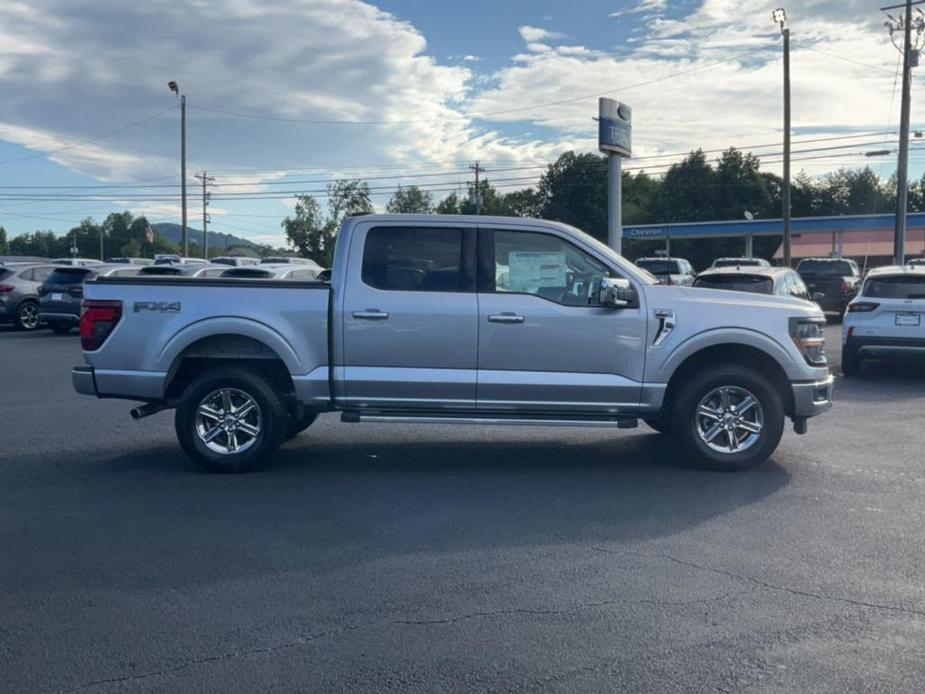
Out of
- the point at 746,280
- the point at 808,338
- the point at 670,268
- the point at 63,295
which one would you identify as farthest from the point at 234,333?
the point at 670,268

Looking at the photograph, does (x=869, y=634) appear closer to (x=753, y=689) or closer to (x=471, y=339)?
(x=753, y=689)

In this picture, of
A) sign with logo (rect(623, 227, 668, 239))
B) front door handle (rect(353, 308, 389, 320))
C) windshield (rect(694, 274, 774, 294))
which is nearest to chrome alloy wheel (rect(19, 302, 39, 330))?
windshield (rect(694, 274, 774, 294))

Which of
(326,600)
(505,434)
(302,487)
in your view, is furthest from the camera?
(505,434)

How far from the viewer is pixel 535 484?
7.32 metres

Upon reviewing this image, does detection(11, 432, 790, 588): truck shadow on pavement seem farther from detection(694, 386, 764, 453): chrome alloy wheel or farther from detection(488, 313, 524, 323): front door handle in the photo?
detection(488, 313, 524, 323): front door handle

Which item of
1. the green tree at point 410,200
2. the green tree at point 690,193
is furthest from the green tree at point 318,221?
the green tree at point 690,193

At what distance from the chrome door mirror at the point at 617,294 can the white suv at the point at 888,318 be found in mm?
7648

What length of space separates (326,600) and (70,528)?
232cm

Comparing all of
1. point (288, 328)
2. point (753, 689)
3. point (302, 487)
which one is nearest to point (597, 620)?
point (753, 689)

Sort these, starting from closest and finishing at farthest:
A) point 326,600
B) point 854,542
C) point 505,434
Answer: point 326,600
point 854,542
point 505,434

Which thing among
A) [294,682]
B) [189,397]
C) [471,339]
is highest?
[471,339]

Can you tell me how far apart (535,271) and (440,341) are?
1021mm

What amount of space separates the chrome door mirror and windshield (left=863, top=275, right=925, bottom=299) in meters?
7.83

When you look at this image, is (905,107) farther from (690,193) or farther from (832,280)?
(690,193)
